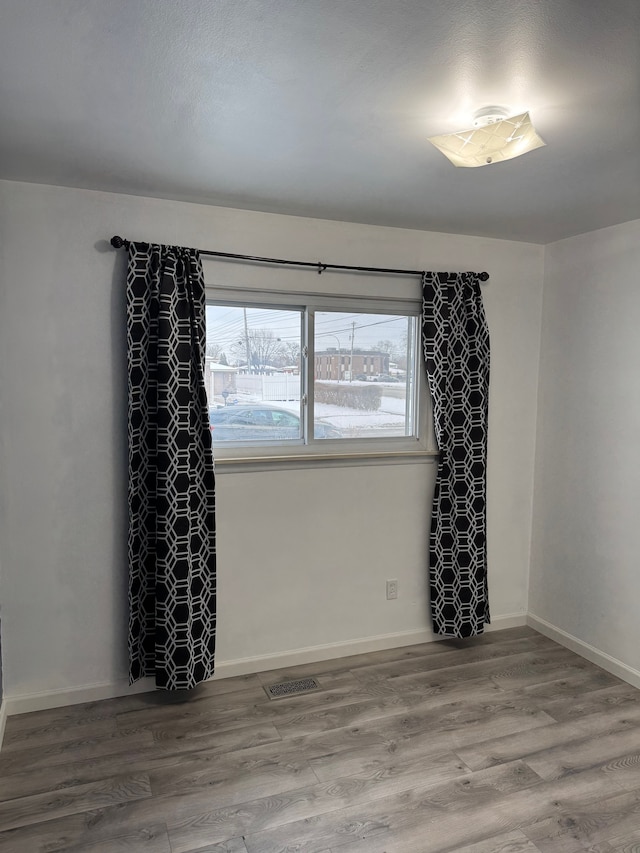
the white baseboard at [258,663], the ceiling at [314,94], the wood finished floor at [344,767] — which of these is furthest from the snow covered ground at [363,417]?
the wood finished floor at [344,767]

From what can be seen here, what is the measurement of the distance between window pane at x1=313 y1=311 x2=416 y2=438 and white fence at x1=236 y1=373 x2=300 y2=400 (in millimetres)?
126

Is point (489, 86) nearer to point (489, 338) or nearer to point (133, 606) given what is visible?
point (489, 338)

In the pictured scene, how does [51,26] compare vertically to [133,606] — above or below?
above

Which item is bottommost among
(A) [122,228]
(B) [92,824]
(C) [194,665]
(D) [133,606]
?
(B) [92,824]

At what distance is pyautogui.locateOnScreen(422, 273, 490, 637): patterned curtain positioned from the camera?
3328mm

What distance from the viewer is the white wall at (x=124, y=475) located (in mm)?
2637

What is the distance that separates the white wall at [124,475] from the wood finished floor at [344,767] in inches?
12.4

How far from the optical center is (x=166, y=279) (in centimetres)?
269

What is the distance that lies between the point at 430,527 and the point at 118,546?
5.63 ft

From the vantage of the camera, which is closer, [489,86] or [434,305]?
[489,86]

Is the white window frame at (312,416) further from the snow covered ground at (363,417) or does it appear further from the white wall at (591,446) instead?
the white wall at (591,446)

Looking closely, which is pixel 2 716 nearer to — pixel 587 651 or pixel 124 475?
pixel 124 475

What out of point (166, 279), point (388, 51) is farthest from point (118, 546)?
point (388, 51)

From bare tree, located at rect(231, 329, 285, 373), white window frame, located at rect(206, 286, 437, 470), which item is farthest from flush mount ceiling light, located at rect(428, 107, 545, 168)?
bare tree, located at rect(231, 329, 285, 373)
